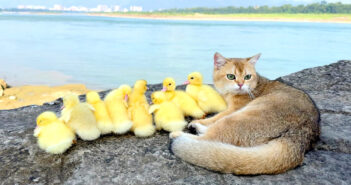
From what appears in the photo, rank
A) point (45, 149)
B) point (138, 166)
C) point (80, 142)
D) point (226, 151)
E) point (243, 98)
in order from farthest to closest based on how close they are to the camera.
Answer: point (243, 98) < point (80, 142) < point (45, 149) < point (138, 166) < point (226, 151)

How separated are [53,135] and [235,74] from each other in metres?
1.85

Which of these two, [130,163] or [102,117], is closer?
[130,163]

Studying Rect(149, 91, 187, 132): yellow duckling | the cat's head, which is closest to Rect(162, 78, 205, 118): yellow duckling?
Rect(149, 91, 187, 132): yellow duckling

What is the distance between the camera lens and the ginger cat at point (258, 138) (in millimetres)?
2213

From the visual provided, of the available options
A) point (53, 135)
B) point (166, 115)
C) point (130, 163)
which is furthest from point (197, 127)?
point (53, 135)

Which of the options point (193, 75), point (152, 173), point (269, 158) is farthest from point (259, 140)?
point (193, 75)

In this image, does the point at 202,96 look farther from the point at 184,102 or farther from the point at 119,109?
the point at 119,109

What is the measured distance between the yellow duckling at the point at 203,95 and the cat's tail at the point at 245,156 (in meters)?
1.15

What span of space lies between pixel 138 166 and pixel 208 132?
632 mm

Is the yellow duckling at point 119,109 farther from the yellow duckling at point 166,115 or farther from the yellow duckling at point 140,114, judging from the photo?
the yellow duckling at point 166,115

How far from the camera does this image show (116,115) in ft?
9.26

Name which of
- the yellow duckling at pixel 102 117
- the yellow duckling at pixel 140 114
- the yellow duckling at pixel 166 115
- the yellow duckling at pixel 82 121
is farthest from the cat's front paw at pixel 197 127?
the yellow duckling at pixel 82 121

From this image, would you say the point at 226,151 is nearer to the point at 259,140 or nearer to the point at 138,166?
the point at 259,140

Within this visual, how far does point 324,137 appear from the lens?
115 inches
